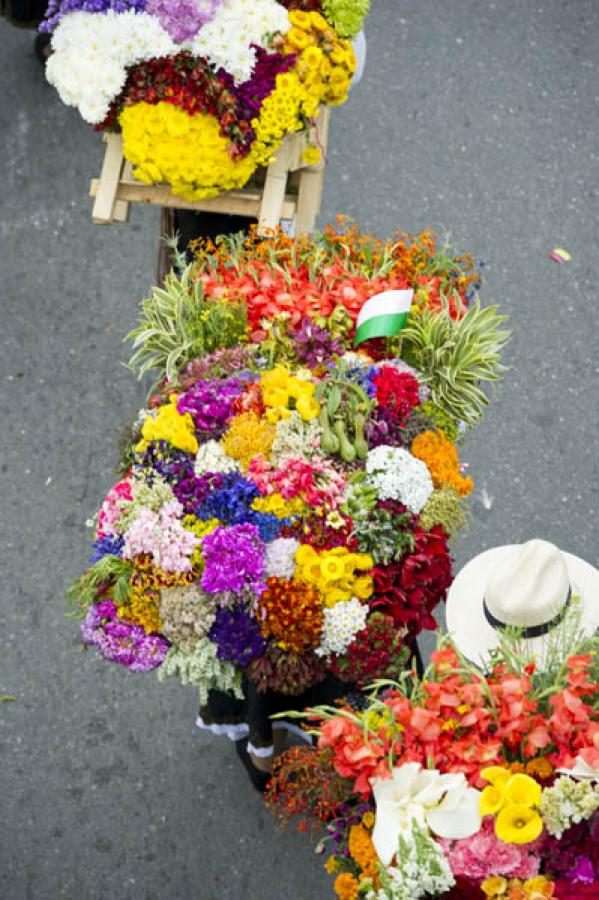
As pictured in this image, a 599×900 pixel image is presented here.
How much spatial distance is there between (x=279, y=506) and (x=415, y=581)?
0.34 metres

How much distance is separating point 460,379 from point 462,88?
2.27m

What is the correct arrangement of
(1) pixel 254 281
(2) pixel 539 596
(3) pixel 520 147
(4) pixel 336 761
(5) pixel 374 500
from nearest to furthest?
(4) pixel 336 761, (5) pixel 374 500, (2) pixel 539 596, (1) pixel 254 281, (3) pixel 520 147

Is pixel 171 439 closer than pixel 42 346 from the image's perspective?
Yes

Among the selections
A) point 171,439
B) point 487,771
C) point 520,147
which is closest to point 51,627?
point 171,439

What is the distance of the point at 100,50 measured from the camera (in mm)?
2771

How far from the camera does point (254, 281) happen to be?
2.68 m

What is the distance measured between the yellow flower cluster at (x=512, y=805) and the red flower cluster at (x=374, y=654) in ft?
1.94

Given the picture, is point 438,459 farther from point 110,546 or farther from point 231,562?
point 110,546

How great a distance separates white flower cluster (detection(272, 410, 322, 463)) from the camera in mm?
2375

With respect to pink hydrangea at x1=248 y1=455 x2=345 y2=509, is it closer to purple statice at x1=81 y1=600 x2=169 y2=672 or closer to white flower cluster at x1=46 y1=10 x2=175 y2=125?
purple statice at x1=81 y1=600 x2=169 y2=672

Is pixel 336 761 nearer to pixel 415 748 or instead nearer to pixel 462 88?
pixel 415 748

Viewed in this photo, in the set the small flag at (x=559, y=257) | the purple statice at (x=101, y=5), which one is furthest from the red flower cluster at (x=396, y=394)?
the small flag at (x=559, y=257)

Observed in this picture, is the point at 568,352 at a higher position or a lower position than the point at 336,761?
lower

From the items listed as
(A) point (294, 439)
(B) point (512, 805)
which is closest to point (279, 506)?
(A) point (294, 439)
